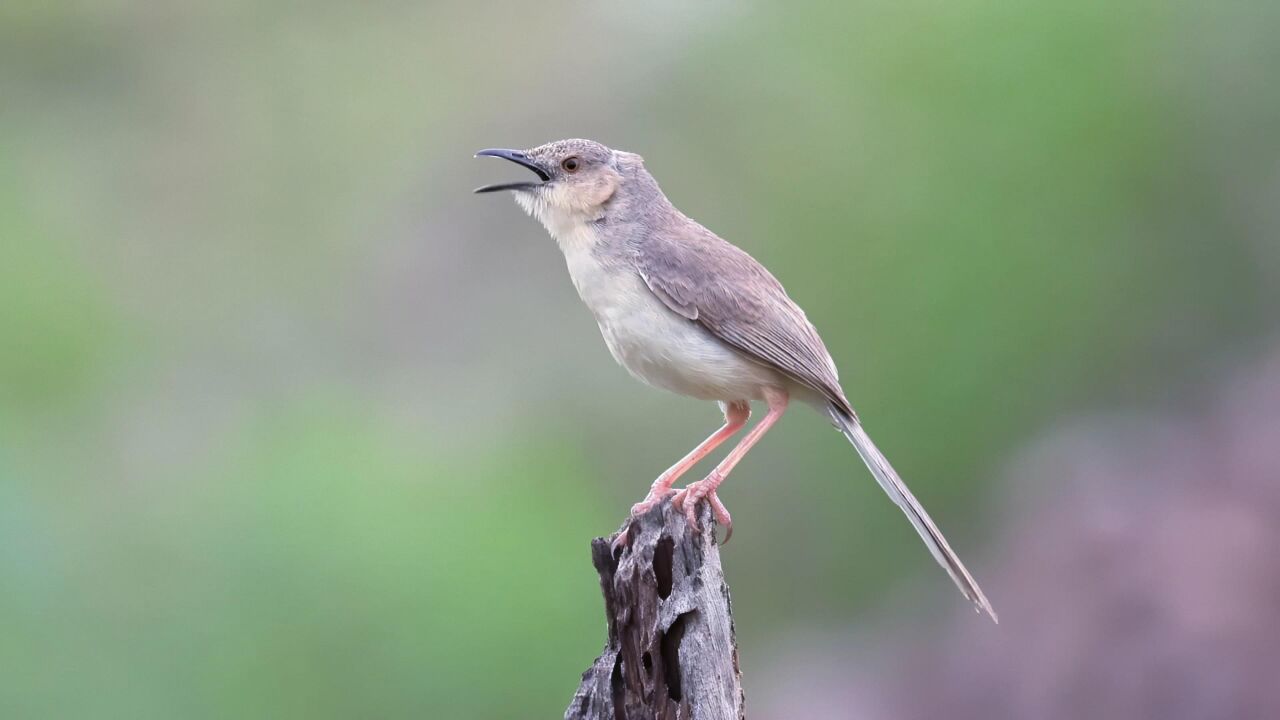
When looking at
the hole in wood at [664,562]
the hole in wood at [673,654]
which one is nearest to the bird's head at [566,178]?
the hole in wood at [664,562]

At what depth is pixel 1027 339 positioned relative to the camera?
9.58 meters

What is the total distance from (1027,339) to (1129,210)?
1.35 metres

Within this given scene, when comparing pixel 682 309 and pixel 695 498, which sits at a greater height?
pixel 682 309

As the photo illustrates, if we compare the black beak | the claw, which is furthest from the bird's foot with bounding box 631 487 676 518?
the black beak

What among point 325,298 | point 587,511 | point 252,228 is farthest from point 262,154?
point 587,511

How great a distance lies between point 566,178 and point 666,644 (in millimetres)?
2143

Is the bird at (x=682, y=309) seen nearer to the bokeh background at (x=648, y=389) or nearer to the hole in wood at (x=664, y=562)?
the hole in wood at (x=664, y=562)

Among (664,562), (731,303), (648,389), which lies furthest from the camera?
(648,389)

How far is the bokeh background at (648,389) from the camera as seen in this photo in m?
7.67

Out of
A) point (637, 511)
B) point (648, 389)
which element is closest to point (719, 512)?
point (637, 511)

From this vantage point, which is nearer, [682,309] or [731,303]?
[682,309]

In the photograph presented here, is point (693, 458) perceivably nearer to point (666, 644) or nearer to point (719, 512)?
point (719, 512)

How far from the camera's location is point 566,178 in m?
5.54

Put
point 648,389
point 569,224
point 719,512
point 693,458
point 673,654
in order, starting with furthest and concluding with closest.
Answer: point 648,389 < point 569,224 < point 693,458 < point 719,512 < point 673,654
